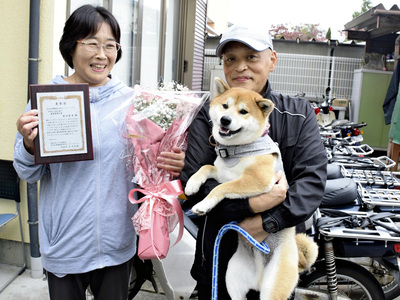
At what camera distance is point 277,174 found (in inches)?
71.9

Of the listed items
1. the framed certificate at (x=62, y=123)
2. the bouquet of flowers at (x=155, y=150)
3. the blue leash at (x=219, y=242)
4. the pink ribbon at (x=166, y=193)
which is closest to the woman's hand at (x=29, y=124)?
the framed certificate at (x=62, y=123)

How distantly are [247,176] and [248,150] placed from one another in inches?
5.1

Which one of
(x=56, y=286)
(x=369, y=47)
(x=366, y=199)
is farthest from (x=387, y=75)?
(x=56, y=286)

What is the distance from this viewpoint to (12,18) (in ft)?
11.6

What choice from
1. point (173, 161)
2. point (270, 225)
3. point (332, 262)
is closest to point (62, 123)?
point (173, 161)

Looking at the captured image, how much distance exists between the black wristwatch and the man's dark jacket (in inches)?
0.5

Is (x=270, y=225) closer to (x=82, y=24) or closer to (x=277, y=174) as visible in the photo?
(x=277, y=174)

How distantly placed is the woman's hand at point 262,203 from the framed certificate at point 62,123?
2.56 ft

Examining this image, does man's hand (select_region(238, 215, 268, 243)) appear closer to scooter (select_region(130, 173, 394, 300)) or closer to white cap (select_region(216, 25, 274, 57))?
white cap (select_region(216, 25, 274, 57))

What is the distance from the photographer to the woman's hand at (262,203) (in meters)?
1.74

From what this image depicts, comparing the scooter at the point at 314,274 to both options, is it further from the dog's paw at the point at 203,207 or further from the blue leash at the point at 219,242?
the dog's paw at the point at 203,207

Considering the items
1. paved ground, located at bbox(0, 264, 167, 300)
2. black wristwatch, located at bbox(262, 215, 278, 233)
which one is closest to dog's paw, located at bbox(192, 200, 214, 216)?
black wristwatch, located at bbox(262, 215, 278, 233)

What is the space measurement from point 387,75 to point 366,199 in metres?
8.54

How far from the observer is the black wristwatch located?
1744 millimetres
